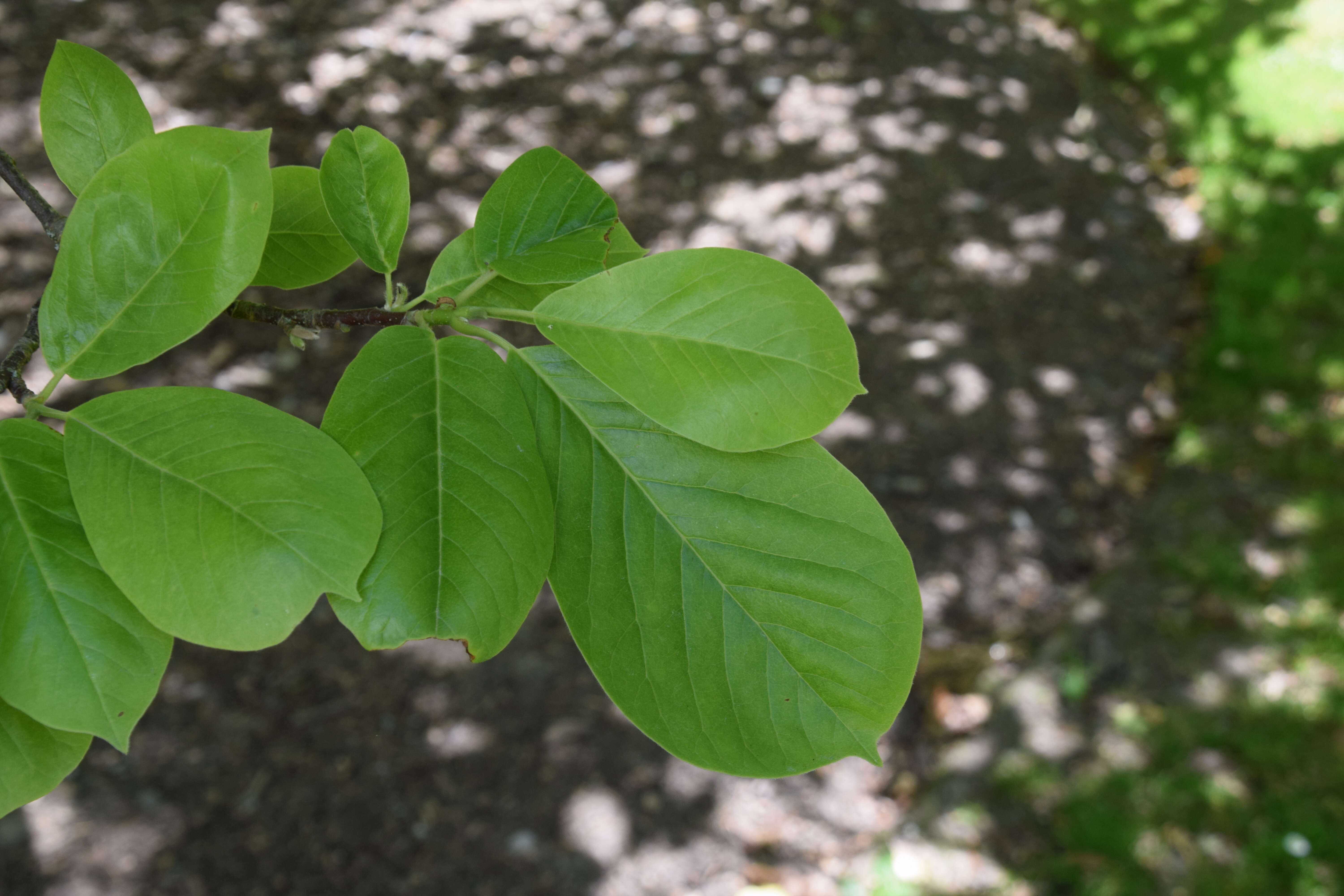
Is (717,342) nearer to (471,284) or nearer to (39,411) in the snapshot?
(471,284)

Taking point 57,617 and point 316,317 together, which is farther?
point 316,317

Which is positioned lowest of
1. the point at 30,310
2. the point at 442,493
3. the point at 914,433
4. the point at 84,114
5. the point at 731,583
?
the point at 914,433

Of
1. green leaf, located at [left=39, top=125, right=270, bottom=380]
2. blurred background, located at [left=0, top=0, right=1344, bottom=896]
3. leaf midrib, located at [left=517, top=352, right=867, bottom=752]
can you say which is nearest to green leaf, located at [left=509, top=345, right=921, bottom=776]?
leaf midrib, located at [left=517, top=352, right=867, bottom=752]

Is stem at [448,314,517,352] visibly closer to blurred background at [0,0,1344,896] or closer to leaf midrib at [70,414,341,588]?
leaf midrib at [70,414,341,588]

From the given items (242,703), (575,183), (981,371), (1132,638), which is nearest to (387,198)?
(575,183)

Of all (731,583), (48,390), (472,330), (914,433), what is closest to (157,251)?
(48,390)

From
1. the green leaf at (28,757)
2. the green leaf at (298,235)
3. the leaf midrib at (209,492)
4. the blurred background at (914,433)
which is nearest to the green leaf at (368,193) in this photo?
the green leaf at (298,235)

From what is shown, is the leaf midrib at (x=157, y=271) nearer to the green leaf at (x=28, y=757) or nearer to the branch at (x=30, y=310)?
the branch at (x=30, y=310)
